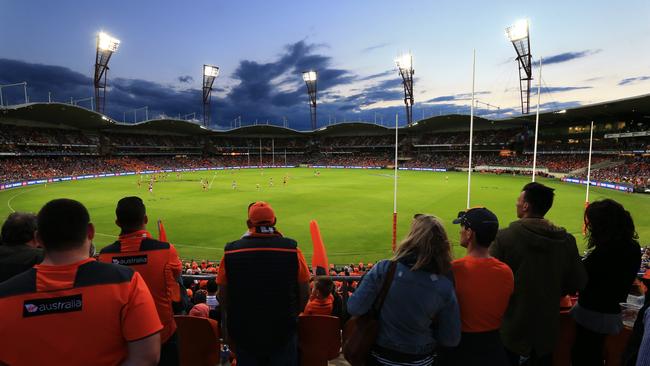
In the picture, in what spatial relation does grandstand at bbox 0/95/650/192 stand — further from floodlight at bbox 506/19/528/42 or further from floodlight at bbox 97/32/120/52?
floodlight at bbox 506/19/528/42

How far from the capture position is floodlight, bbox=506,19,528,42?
37669 millimetres

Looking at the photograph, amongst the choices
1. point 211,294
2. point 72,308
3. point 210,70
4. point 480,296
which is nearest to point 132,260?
point 72,308

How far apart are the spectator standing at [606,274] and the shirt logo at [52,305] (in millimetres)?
4650

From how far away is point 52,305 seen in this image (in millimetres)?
2035

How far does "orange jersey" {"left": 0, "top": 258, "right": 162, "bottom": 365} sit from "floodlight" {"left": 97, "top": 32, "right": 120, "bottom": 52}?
77.5 m

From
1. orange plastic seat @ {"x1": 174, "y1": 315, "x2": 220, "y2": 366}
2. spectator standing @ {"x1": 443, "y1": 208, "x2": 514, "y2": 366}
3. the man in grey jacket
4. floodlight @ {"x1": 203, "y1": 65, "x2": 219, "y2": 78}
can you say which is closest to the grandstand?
floodlight @ {"x1": 203, "y1": 65, "x2": 219, "y2": 78}

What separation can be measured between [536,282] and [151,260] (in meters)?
4.01

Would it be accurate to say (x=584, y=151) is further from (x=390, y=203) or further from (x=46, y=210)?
(x=46, y=210)

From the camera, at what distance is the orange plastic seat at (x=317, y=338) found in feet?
12.7

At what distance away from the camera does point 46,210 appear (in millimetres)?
2217

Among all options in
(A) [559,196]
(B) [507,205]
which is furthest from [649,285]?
(A) [559,196]

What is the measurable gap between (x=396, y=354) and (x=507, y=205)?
1359 inches

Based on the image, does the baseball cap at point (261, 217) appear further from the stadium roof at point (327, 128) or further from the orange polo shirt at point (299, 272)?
the stadium roof at point (327, 128)

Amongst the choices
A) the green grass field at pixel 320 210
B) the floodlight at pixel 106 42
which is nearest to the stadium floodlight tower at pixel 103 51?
the floodlight at pixel 106 42
